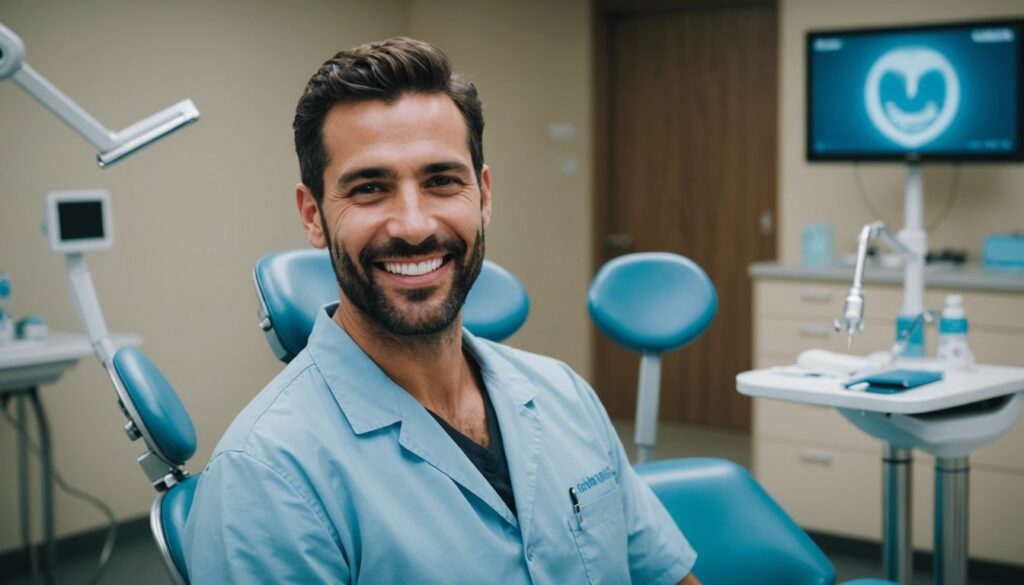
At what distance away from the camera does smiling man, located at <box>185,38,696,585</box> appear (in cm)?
118

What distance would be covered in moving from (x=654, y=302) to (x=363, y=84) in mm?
1144

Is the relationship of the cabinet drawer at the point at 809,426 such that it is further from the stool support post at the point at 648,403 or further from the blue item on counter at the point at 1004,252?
Result: the stool support post at the point at 648,403

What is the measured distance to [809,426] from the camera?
3.70 m

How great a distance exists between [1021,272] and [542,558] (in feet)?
8.85

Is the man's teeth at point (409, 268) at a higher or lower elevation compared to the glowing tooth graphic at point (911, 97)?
lower

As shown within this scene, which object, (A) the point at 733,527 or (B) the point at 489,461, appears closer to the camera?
(B) the point at 489,461

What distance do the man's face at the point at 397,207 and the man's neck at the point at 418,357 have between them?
1.0 inches

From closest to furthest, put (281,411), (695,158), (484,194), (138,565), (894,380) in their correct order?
(281,411), (484,194), (894,380), (138,565), (695,158)

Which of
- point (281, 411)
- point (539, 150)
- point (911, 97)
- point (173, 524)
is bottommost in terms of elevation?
point (173, 524)

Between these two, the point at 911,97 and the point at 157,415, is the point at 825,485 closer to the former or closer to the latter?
the point at 911,97

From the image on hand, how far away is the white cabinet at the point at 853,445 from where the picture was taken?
11.1 feet

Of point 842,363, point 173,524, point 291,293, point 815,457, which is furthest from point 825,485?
point 173,524

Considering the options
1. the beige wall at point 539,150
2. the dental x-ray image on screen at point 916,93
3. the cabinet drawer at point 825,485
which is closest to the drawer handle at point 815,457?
the cabinet drawer at point 825,485

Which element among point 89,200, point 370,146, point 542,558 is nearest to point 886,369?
point 542,558
